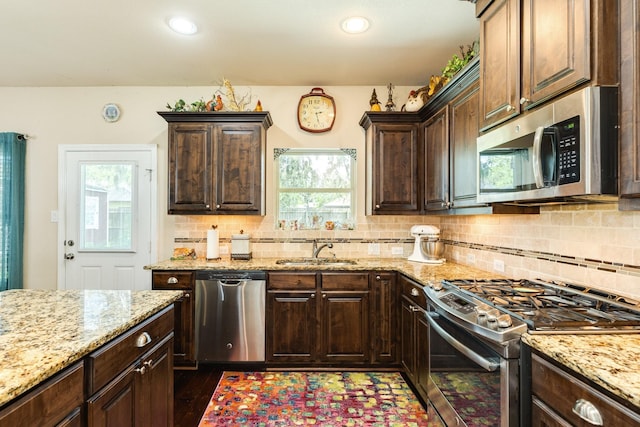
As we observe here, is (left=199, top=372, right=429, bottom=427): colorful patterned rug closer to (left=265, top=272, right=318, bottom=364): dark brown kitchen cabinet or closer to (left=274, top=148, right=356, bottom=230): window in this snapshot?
(left=265, top=272, right=318, bottom=364): dark brown kitchen cabinet

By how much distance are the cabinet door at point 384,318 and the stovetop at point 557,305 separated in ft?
3.01

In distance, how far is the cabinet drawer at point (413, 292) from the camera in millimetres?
2291

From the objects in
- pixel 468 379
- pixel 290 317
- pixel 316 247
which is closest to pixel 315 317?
pixel 290 317

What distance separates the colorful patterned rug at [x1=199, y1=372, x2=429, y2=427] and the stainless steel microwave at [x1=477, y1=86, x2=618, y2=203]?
65.1 inches

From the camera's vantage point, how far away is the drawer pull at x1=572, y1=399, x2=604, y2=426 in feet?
2.92

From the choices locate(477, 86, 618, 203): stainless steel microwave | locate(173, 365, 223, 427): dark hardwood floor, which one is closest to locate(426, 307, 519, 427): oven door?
locate(477, 86, 618, 203): stainless steel microwave

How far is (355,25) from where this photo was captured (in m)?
2.43

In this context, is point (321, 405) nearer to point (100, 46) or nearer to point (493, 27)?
point (493, 27)

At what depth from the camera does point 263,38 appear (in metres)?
2.63

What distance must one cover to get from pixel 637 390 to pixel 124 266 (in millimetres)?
3943

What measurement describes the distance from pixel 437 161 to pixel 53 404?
2.74 metres

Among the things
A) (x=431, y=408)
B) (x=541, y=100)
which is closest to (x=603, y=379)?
(x=541, y=100)

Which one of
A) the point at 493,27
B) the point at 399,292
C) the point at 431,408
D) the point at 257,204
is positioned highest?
the point at 493,27

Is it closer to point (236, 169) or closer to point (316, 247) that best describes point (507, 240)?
point (316, 247)
